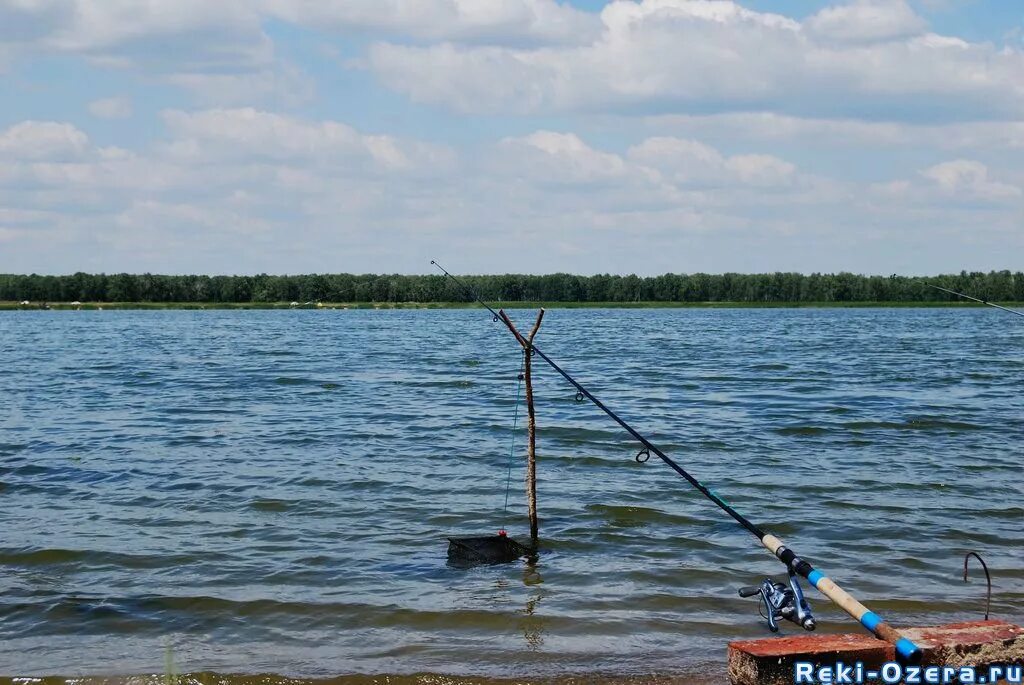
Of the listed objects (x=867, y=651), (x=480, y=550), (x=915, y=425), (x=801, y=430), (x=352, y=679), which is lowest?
(x=352, y=679)

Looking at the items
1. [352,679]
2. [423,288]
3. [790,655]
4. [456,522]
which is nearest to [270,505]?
[456,522]

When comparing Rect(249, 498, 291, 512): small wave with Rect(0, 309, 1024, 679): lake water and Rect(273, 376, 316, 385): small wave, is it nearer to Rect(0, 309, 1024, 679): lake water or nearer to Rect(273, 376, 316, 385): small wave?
Rect(0, 309, 1024, 679): lake water

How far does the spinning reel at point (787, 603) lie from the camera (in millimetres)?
8258

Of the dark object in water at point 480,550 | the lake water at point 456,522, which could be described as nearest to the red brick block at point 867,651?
the lake water at point 456,522

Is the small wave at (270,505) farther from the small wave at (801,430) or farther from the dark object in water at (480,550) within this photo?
the small wave at (801,430)

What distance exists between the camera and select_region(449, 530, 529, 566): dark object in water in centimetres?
1298

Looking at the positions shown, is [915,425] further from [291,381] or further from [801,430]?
[291,381]

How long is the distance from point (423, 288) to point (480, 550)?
149m

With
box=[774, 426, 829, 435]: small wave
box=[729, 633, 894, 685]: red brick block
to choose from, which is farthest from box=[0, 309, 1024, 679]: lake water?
box=[729, 633, 894, 685]: red brick block

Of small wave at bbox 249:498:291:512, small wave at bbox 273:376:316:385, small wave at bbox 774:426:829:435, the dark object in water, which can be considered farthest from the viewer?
small wave at bbox 273:376:316:385

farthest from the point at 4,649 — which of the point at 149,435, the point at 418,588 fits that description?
the point at 149,435

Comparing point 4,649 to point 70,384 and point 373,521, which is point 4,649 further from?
point 70,384

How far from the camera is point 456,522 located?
15.7 m

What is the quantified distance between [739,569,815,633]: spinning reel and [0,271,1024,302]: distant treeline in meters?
147
